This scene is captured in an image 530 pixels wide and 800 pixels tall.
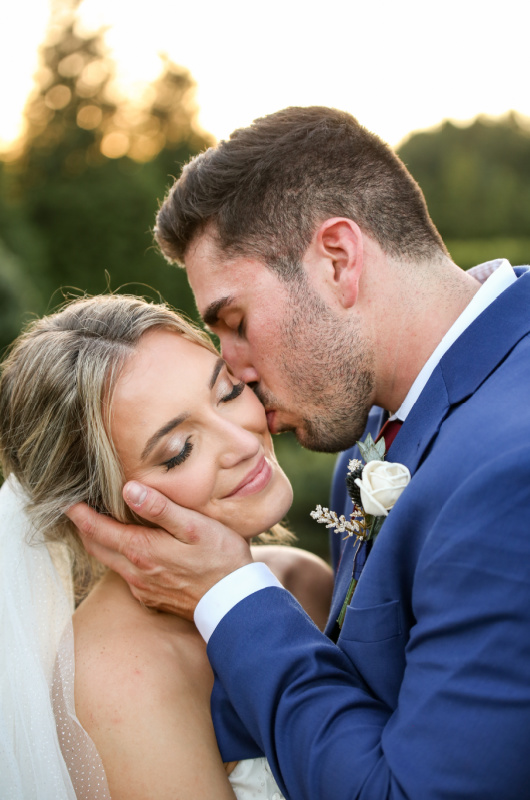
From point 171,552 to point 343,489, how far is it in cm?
164

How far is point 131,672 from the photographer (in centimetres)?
251

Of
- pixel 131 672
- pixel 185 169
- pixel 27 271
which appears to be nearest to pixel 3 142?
pixel 27 271

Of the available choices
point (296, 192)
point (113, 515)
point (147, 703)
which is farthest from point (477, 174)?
point (147, 703)

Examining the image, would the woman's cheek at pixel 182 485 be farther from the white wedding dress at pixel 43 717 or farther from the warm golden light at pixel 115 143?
the warm golden light at pixel 115 143

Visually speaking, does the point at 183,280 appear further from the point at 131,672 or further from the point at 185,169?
the point at 131,672

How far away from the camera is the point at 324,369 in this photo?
303 cm

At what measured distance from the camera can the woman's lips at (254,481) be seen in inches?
113

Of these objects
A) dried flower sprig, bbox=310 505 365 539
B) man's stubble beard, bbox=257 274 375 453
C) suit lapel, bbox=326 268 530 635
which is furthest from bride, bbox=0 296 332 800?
suit lapel, bbox=326 268 530 635

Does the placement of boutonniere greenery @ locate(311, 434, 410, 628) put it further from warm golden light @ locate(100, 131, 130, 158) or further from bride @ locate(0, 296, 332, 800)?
warm golden light @ locate(100, 131, 130, 158)

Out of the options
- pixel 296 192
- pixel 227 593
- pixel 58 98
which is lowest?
pixel 227 593

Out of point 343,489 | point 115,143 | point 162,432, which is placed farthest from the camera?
point 115,143

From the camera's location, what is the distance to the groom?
1766mm

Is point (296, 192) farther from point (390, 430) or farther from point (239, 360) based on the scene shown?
point (390, 430)

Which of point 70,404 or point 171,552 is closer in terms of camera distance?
point 171,552
